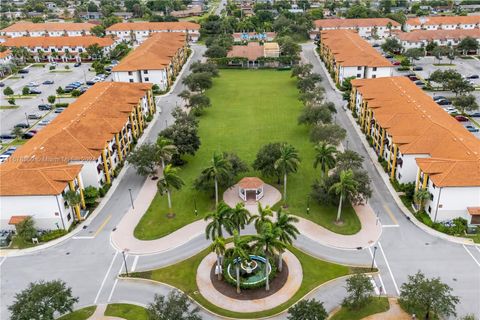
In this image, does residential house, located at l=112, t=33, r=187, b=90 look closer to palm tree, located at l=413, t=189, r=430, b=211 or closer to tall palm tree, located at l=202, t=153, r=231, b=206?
tall palm tree, located at l=202, t=153, r=231, b=206

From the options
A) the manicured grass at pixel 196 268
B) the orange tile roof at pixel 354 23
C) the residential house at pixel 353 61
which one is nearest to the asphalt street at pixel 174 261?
the manicured grass at pixel 196 268

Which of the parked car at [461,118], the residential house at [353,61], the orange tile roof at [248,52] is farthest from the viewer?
the orange tile roof at [248,52]

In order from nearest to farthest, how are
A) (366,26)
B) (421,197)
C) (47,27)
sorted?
(421,197) < (366,26) < (47,27)

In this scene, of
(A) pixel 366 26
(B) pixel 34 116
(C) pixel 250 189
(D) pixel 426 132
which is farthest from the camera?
(A) pixel 366 26

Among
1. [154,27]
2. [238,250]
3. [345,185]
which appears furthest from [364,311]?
[154,27]

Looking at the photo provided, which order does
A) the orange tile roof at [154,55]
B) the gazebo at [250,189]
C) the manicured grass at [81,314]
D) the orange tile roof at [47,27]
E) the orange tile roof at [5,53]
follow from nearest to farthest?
the manicured grass at [81,314], the gazebo at [250,189], the orange tile roof at [154,55], the orange tile roof at [5,53], the orange tile roof at [47,27]

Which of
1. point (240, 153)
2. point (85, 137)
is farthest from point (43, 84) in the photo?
point (240, 153)

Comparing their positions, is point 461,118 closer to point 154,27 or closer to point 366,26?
point 366,26

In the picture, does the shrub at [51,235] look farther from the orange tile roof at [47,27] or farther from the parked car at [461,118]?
the orange tile roof at [47,27]
